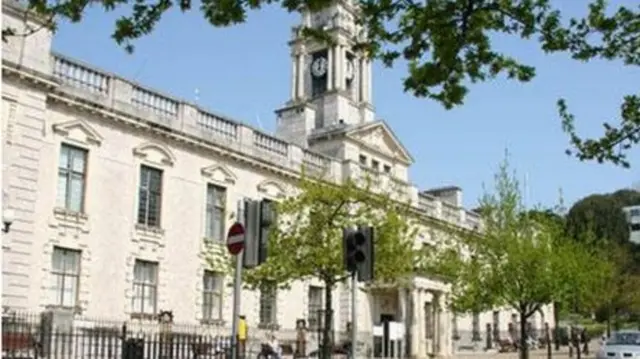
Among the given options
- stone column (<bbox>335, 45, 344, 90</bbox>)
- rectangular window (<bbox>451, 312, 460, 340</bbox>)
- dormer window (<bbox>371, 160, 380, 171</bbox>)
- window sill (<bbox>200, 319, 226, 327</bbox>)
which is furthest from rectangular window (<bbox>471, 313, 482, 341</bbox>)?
window sill (<bbox>200, 319, 226, 327</bbox>)

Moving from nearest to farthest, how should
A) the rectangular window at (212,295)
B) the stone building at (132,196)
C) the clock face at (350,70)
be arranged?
the stone building at (132,196) → the rectangular window at (212,295) → the clock face at (350,70)

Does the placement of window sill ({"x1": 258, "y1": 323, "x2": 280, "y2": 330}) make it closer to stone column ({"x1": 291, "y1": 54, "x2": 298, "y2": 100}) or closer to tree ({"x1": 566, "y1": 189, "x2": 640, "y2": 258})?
stone column ({"x1": 291, "y1": 54, "x2": 298, "y2": 100})

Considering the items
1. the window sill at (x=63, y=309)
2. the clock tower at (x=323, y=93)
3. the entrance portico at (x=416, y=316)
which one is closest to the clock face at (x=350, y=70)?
the clock tower at (x=323, y=93)

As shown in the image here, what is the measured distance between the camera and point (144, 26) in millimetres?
7508

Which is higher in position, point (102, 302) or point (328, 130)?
point (328, 130)

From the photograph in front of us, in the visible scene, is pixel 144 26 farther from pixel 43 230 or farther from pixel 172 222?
pixel 172 222

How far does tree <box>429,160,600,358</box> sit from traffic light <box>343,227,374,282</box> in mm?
17126

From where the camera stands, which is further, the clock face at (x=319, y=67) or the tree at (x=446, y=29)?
the clock face at (x=319, y=67)

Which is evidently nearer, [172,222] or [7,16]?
[7,16]

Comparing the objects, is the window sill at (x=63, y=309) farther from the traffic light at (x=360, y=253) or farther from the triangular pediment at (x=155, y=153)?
the traffic light at (x=360, y=253)

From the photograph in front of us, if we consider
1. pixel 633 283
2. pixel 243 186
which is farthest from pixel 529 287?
pixel 633 283

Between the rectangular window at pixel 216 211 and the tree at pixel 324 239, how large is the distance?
632cm

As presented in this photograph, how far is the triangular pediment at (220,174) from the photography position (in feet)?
110

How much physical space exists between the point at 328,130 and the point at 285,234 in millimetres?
21368
